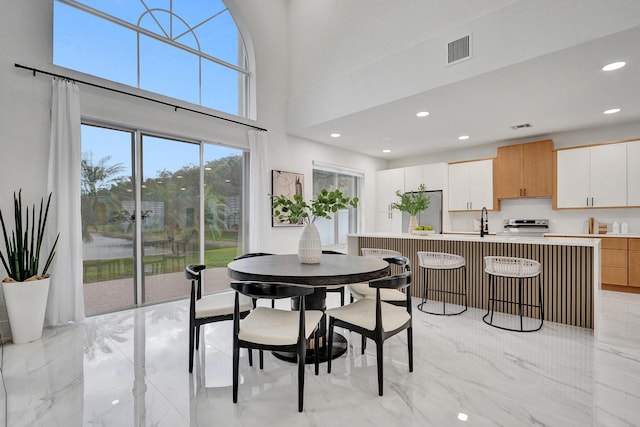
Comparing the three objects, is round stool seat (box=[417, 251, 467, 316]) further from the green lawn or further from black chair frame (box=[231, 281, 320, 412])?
the green lawn

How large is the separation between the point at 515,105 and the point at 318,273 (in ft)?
11.7

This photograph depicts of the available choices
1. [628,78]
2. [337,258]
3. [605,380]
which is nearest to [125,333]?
[337,258]

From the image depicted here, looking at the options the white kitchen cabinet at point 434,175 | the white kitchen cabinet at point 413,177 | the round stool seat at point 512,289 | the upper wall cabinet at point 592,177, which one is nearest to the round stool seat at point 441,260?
the round stool seat at point 512,289

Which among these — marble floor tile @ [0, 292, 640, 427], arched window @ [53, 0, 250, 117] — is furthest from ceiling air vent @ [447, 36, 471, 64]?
arched window @ [53, 0, 250, 117]

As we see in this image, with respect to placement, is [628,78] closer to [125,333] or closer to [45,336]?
[125,333]

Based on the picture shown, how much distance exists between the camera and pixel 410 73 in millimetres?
A: 3711

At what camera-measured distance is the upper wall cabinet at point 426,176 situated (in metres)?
6.46

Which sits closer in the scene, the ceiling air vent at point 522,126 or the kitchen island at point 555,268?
the kitchen island at point 555,268

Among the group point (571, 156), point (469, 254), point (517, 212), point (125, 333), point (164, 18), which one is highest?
point (164, 18)

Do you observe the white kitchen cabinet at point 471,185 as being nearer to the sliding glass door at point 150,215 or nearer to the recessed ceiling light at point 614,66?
the recessed ceiling light at point 614,66

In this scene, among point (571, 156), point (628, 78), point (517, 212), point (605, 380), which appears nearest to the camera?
point (605, 380)

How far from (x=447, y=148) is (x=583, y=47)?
3881mm

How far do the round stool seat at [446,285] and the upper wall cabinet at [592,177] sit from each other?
268 centimetres

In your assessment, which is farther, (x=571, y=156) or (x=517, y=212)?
(x=517, y=212)
